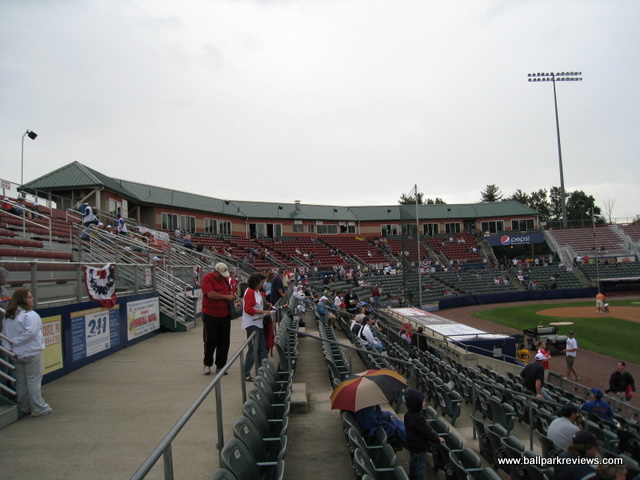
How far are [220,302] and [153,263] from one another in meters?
7.00

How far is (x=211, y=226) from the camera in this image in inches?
1726

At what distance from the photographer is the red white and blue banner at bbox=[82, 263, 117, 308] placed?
353 inches

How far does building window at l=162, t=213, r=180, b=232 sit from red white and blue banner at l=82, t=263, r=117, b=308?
97.0ft

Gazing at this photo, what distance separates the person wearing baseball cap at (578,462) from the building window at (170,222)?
36.9 metres

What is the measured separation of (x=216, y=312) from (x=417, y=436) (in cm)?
352

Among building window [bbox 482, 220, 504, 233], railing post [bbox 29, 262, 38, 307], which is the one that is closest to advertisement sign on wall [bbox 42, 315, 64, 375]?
railing post [bbox 29, 262, 38, 307]

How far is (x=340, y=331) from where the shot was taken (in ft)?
56.5

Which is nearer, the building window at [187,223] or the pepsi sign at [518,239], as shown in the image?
the building window at [187,223]

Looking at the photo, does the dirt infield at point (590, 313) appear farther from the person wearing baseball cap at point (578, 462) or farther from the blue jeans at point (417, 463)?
the blue jeans at point (417, 463)

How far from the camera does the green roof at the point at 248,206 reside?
95.4 ft

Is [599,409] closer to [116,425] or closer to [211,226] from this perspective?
[116,425]

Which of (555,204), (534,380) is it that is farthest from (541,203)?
(534,380)

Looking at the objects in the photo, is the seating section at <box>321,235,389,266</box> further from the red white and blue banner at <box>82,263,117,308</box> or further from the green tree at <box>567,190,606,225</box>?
the green tree at <box>567,190,606,225</box>

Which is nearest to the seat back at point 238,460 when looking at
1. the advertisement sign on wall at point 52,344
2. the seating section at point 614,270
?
the advertisement sign on wall at point 52,344
